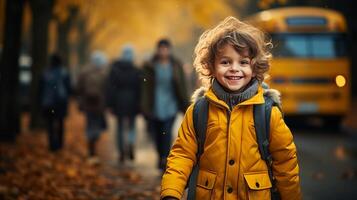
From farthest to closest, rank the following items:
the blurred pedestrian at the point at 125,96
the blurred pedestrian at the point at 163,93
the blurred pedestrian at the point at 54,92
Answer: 1. the blurred pedestrian at the point at 54,92
2. the blurred pedestrian at the point at 125,96
3. the blurred pedestrian at the point at 163,93

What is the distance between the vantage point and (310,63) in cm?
1656

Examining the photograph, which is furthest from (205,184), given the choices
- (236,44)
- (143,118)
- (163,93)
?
(143,118)

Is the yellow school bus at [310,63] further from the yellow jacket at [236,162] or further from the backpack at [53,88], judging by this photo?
the yellow jacket at [236,162]

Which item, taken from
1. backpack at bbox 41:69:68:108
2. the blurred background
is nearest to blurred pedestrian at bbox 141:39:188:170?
the blurred background

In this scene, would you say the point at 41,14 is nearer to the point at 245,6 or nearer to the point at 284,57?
the point at 284,57

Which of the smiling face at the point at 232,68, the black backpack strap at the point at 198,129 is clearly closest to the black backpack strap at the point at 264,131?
the smiling face at the point at 232,68

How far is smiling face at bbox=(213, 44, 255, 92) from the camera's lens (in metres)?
3.63

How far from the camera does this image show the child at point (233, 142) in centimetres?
357

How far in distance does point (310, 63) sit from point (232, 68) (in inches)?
523

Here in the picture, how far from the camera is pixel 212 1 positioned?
2053cm

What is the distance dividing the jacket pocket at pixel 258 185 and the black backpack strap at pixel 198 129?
12.0 inches

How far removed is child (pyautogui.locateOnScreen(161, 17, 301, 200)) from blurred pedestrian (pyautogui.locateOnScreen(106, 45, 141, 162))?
7.28 m

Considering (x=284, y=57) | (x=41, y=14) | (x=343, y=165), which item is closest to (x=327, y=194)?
(x=343, y=165)

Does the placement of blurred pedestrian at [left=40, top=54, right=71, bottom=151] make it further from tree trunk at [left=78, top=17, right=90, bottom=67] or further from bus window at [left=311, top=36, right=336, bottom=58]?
tree trunk at [left=78, top=17, right=90, bottom=67]
